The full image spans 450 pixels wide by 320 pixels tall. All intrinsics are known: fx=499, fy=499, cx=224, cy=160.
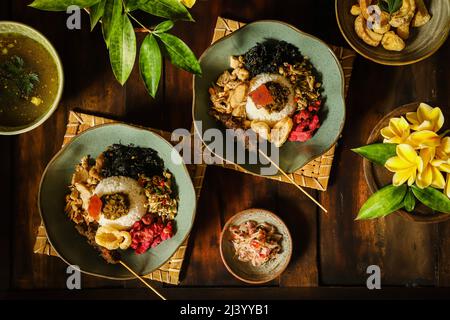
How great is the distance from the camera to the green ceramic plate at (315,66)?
1.99m

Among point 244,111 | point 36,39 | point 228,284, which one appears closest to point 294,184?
point 244,111

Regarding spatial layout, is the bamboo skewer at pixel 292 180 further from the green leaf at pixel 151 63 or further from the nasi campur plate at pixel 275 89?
the green leaf at pixel 151 63

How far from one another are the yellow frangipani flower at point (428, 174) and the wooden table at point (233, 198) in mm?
445

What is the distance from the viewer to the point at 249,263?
6.89 ft

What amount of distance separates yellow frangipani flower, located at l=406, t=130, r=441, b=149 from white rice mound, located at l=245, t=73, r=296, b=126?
0.53m

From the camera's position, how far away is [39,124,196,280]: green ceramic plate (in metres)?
1.99

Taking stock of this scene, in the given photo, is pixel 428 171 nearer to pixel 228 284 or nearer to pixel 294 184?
pixel 294 184

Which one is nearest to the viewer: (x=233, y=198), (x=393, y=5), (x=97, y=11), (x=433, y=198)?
(x=97, y=11)

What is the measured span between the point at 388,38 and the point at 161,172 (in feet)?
3.48

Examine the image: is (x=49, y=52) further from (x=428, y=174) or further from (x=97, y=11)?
(x=428, y=174)

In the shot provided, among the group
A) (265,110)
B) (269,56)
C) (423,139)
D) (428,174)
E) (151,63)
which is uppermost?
(269,56)

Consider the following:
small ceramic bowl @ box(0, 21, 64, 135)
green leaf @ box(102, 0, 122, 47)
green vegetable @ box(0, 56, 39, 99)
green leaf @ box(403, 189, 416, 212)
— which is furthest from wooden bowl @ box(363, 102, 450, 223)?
green vegetable @ box(0, 56, 39, 99)

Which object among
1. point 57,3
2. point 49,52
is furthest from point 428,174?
point 49,52

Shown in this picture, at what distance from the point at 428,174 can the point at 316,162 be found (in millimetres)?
503
